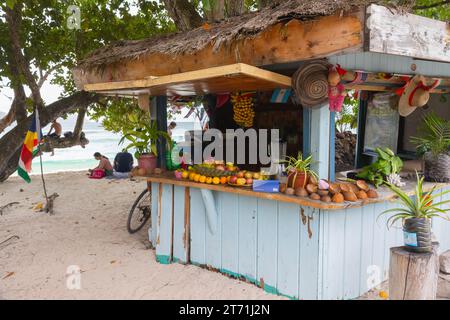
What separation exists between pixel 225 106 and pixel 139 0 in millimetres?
4631

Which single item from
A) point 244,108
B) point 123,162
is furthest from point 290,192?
point 123,162

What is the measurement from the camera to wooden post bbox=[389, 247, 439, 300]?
116 inches

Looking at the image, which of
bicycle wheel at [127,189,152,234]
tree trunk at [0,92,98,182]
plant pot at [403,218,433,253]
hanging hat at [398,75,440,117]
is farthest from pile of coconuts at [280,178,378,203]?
tree trunk at [0,92,98,182]

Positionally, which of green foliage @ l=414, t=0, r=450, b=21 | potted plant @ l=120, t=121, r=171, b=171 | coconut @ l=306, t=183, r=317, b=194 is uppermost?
green foliage @ l=414, t=0, r=450, b=21

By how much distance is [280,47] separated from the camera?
344 centimetres

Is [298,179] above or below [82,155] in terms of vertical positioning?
above

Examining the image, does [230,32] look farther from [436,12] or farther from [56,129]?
[56,129]

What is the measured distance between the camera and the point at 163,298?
400 centimetres

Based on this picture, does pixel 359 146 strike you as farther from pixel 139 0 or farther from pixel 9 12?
pixel 9 12

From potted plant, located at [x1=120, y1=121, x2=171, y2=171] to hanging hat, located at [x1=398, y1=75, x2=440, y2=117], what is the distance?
10.4ft

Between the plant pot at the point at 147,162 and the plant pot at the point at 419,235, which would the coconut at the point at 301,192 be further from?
the plant pot at the point at 147,162

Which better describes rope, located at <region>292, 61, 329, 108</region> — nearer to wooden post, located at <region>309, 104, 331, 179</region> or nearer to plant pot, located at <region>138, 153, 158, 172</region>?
wooden post, located at <region>309, 104, 331, 179</region>

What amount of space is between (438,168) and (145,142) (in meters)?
3.84

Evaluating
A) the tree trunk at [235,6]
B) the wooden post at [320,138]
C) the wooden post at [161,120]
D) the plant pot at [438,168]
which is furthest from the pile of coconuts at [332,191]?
the tree trunk at [235,6]
